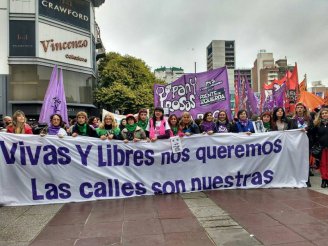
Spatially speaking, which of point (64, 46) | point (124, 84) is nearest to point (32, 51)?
point (64, 46)

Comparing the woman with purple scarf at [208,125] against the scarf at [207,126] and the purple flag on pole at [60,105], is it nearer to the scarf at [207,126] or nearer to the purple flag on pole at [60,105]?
the scarf at [207,126]

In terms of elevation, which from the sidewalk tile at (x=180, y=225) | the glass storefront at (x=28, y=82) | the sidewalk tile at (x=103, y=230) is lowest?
the sidewalk tile at (x=103, y=230)

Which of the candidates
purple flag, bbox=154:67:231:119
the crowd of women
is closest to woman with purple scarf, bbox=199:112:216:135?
the crowd of women

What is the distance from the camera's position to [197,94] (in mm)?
10539

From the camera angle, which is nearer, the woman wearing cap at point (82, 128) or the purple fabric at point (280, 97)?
the woman wearing cap at point (82, 128)

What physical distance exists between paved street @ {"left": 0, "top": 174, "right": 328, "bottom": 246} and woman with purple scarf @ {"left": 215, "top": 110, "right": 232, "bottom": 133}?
62.2 inches

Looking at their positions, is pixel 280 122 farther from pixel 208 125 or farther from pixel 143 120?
pixel 143 120

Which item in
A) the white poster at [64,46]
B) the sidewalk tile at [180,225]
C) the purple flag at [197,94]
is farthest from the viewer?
the white poster at [64,46]

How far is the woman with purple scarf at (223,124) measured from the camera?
8.60m

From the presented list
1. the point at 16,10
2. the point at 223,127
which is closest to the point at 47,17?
the point at 16,10

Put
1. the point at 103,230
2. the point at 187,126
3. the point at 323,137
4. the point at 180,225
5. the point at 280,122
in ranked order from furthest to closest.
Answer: the point at 280,122
the point at 187,126
the point at 323,137
the point at 180,225
the point at 103,230

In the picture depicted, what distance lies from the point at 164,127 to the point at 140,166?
0.97 meters

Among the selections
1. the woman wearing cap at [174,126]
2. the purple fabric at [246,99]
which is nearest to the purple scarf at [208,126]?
the woman wearing cap at [174,126]

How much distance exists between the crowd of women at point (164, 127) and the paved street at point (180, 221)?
1.27 metres
